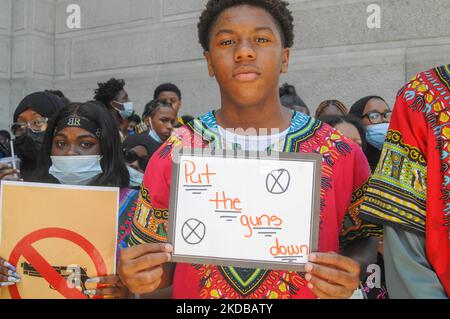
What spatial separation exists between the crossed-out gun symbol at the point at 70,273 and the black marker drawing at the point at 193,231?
25.5 inches

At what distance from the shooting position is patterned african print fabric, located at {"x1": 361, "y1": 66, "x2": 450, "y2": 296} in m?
1.41

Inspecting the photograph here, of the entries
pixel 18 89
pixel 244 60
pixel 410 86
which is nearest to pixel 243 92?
pixel 244 60

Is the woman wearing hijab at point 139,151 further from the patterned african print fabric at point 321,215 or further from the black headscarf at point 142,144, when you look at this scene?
the patterned african print fabric at point 321,215

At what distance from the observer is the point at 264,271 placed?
1639mm

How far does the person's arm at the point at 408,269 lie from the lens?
1409mm

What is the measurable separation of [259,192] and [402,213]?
408mm

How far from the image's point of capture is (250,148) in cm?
174

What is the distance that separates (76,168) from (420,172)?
5.15ft

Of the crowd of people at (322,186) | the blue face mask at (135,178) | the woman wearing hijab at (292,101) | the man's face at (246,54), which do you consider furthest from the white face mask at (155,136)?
the man's face at (246,54)

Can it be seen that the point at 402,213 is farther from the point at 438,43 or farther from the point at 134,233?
the point at 438,43

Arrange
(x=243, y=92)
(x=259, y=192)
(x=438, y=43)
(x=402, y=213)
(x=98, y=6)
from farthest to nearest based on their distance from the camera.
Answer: (x=98, y=6), (x=438, y=43), (x=243, y=92), (x=259, y=192), (x=402, y=213)

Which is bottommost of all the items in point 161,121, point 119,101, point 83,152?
point 83,152

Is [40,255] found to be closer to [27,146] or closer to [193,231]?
[193,231]

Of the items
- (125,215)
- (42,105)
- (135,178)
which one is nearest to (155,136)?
(135,178)
